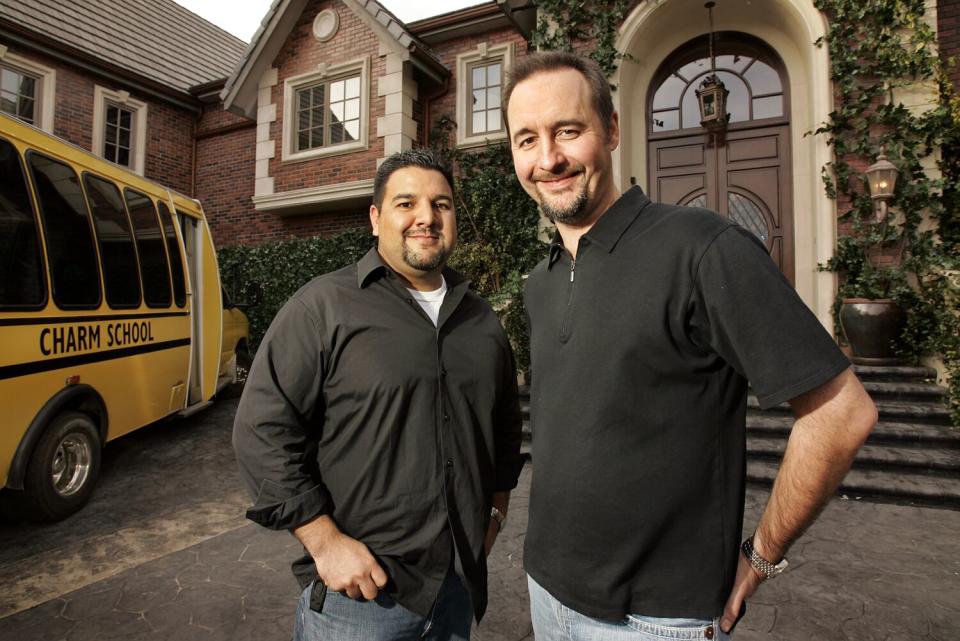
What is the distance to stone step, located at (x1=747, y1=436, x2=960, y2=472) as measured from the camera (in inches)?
192

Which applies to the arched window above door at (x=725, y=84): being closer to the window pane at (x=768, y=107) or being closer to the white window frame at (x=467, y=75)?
the window pane at (x=768, y=107)

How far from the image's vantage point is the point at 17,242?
3973 millimetres

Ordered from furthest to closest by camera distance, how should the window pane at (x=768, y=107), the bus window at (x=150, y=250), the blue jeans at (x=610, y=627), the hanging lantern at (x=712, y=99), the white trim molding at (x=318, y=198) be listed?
the white trim molding at (x=318, y=198) < the window pane at (x=768, y=107) < the hanging lantern at (x=712, y=99) < the bus window at (x=150, y=250) < the blue jeans at (x=610, y=627)

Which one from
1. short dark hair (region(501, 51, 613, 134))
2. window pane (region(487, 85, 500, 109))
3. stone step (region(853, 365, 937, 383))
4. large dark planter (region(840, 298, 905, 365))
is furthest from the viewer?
window pane (region(487, 85, 500, 109))

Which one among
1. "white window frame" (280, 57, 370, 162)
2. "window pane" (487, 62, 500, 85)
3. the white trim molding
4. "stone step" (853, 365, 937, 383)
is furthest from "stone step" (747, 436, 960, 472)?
"white window frame" (280, 57, 370, 162)

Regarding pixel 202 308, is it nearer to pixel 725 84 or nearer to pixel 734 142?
pixel 734 142

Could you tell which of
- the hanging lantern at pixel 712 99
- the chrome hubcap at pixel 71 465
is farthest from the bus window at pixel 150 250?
the hanging lantern at pixel 712 99

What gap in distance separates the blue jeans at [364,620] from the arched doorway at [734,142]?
8.26 meters

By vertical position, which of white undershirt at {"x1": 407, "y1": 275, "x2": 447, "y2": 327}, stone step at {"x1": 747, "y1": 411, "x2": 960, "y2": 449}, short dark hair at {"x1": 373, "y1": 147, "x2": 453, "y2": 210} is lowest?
stone step at {"x1": 747, "y1": 411, "x2": 960, "y2": 449}

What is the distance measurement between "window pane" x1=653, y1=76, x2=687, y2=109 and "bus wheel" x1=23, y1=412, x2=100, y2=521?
9.09 m

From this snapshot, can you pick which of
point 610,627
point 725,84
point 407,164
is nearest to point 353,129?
point 725,84

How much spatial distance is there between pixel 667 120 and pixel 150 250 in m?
7.92

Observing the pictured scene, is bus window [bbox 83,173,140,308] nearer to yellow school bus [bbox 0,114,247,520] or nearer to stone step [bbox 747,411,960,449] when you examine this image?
yellow school bus [bbox 0,114,247,520]

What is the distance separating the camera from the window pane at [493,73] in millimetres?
11059
